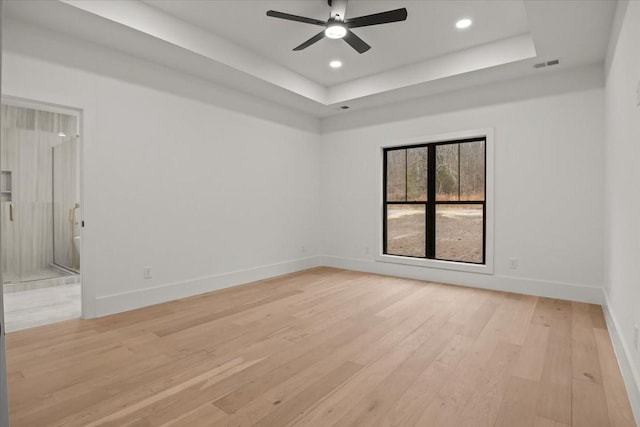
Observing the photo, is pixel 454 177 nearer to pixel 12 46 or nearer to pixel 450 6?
pixel 450 6

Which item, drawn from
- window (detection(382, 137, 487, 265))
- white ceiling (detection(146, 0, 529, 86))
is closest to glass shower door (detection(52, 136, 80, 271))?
white ceiling (detection(146, 0, 529, 86))

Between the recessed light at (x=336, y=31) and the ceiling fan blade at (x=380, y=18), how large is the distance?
6 cm

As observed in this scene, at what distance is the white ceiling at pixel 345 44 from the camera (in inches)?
123

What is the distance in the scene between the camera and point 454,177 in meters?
5.12

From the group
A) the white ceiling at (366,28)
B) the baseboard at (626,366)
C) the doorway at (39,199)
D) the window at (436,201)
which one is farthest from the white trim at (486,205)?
the doorway at (39,199)

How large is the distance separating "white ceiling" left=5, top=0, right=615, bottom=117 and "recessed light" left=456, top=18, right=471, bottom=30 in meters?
0.06

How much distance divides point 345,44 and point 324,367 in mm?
3515

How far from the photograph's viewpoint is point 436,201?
207 inches

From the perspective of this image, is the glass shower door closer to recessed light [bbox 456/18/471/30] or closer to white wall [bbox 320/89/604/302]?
white wall [bbox 320/89/604/302]

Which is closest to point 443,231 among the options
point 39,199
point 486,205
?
point 486,205

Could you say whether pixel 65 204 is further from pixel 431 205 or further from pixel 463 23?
pixel 463 23

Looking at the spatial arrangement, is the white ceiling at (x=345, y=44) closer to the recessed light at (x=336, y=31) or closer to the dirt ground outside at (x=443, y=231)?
the recessed light at (x=336, y=31)

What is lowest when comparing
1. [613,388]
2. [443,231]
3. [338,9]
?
[613,388]

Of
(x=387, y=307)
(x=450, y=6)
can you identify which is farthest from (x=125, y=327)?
(x=450, y=6)
